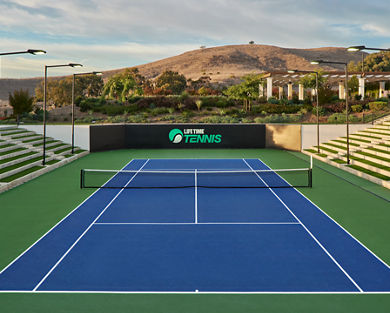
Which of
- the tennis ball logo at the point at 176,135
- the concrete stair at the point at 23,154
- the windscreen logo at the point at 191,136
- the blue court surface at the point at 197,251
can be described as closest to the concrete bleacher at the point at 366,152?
the blue court surface at the point at 197,251

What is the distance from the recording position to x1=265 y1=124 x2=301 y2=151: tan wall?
3622cm

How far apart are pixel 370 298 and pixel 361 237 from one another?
161 inches

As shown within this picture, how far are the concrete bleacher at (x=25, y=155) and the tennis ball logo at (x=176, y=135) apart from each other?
8159 mm

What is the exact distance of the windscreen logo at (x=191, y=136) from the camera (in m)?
38.0

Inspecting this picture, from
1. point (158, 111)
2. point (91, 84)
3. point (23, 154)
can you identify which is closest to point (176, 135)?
point (23, 154)

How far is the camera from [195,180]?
21.1m

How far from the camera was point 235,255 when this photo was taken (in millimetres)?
10109

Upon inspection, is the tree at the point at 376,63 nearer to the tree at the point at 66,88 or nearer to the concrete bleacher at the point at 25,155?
the tree at the point at 66,88

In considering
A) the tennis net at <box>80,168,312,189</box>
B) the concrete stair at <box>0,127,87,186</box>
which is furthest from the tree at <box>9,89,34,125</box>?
the tennis net at <box>80,168,312,189</box>

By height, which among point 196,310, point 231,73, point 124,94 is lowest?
point 196,310

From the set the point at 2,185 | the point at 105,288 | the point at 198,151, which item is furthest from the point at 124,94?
the point at 105,288

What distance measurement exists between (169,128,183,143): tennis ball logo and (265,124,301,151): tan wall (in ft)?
24.8

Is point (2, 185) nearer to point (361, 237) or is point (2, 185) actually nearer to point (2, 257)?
point (2, 257)

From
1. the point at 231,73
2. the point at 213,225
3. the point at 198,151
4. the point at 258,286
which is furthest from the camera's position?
the point at 231,73
